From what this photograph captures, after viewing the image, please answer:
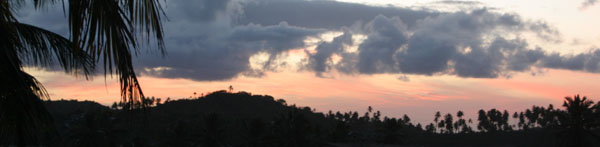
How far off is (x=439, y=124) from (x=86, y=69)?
196540 mm

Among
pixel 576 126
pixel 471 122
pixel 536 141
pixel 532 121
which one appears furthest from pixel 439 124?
pixel 576 126

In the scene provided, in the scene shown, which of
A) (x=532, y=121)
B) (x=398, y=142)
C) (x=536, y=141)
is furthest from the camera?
(x=532, y=121)

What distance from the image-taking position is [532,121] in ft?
612

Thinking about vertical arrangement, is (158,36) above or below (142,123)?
above

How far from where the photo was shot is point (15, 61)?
213 inches

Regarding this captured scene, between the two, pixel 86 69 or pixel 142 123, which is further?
pixel 86 69

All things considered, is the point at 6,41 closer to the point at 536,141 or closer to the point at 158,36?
the point at 158,36

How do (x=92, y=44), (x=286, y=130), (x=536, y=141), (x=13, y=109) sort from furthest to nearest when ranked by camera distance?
(x=536, y=141)
(x=286, y=130)
(x=13, y=109)
(x=92, y=44)

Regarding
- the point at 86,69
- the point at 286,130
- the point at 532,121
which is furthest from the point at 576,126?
the point at 532,121

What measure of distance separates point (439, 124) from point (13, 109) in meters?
197

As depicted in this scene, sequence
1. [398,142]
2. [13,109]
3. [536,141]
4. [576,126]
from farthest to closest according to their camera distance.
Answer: [536,141]
[398,142]
[576,126]
[13,109]

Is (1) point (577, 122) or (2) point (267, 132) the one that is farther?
(2) point (267, 132)

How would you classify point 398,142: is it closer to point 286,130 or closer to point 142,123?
point 286,130

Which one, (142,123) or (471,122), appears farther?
(471,122)
